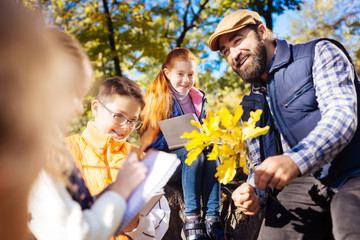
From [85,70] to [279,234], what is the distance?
1584 millimetres

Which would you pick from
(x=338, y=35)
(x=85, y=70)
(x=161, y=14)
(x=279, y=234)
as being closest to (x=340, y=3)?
(x=338, y=35)

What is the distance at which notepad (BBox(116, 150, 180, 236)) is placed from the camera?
107cm

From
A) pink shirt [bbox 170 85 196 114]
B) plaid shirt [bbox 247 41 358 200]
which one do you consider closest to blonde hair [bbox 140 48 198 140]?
pink shirt [bbox 170 85 196 114]

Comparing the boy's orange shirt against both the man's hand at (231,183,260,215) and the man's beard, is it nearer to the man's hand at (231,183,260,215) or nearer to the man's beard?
the man's hand at (231,183,260,215)

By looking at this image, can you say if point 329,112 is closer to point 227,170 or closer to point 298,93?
point 298,93

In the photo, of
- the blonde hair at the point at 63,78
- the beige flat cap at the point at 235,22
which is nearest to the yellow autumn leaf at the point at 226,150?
the blonde hair at the point at 63,78

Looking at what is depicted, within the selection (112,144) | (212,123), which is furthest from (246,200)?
(112,144)

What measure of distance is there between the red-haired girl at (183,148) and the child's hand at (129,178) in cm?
103

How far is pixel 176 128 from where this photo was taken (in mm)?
2963

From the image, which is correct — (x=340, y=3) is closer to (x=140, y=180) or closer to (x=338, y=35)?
(x=338, y=35)

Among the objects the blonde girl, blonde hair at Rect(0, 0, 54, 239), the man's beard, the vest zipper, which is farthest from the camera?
the man's beard

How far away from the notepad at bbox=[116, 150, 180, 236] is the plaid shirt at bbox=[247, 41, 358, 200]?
0.75 meters

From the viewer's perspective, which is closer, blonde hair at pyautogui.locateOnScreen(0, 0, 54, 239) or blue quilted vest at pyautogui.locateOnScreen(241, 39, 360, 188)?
blonde hair at pyautogui.locateOnScreen(0, 0, 54, 239)

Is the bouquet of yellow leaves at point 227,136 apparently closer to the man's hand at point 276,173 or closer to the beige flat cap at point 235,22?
the man's hand at point 276,173
